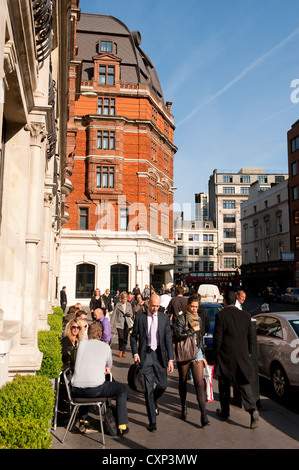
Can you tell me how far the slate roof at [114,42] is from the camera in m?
37.8

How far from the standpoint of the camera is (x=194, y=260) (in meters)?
96.2

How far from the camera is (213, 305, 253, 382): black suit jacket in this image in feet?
21.2

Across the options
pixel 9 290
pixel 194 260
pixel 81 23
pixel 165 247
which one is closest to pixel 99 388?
pixel 9 290

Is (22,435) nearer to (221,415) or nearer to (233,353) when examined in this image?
(233,353)

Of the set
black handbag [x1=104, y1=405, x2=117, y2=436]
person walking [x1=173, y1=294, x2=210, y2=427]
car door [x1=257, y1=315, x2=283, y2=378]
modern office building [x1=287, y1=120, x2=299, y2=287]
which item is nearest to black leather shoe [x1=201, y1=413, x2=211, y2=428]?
person walking [x1=173, y1=294, x2=210, y2=427]

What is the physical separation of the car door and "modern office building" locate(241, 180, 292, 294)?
136ft

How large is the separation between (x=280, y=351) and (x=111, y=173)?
3021 centimetres

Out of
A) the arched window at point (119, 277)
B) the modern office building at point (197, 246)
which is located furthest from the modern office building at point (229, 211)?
the arched window at point (119, 277)

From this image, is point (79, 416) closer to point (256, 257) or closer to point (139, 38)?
point (139, 38)

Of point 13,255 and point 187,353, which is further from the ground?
point 13,255

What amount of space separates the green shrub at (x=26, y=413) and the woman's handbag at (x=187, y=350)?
2.42 metres

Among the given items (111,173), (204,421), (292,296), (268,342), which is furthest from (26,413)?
(292,296)

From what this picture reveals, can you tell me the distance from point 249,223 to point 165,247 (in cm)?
3070

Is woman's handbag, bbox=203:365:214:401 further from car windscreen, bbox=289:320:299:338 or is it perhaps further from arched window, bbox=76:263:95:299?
arched window, bbox=76:263:95:299
